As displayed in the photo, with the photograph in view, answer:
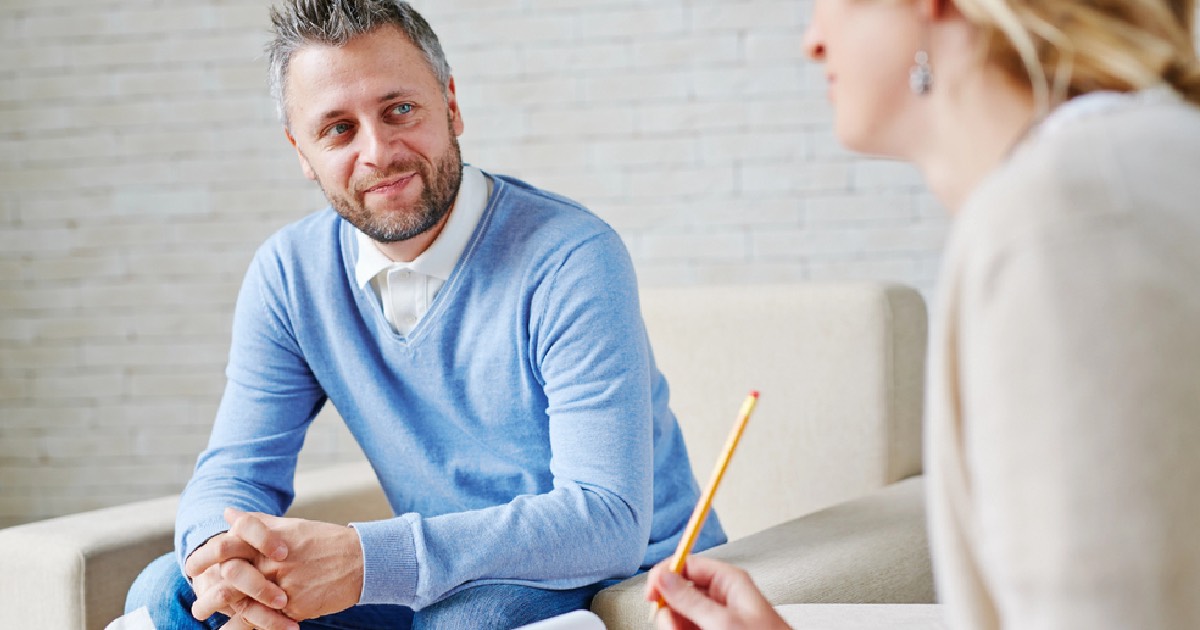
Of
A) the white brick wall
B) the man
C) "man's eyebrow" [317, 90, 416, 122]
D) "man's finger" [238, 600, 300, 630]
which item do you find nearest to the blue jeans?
the man

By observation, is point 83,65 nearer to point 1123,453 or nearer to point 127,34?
point 127,34

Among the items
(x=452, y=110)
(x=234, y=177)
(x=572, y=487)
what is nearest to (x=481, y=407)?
(x=572, y=487)

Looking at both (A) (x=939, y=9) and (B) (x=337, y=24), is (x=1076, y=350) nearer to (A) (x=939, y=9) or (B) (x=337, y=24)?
(A) (x=939, y=9)

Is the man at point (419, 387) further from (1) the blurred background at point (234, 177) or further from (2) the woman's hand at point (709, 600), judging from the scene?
(1) the blurred background at point (234, 177)

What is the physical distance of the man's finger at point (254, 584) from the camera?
128cm

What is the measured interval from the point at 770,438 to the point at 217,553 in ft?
2.91

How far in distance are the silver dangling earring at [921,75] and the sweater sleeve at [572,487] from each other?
78cm

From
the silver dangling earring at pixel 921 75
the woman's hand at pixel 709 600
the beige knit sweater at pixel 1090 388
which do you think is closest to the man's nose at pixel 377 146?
the woman's hand at pixel 709 600

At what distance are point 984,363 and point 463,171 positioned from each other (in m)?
1.15

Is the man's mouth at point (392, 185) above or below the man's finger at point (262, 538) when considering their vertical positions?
above

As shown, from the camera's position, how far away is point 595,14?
2.98 metres

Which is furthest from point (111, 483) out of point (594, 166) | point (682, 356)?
point (682, 356)

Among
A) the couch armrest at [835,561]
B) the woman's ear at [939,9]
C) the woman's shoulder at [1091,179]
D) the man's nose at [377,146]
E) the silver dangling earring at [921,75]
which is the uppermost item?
the woman's ear at [939,9]

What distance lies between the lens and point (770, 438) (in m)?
1.89
